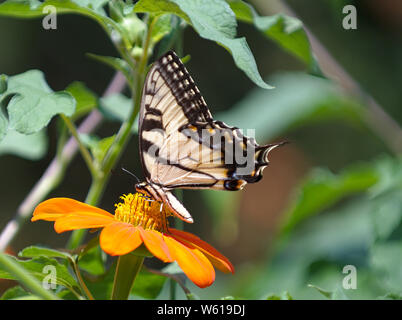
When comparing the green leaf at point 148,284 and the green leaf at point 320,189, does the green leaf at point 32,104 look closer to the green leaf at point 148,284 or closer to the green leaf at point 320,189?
the green leaf at point 148,284

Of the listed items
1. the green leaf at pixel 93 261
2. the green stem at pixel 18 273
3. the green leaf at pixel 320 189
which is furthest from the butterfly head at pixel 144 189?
the green leaf at pixel 320 189

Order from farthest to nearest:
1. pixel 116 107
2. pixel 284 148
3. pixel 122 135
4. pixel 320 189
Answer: pixel 284 148, pixel 320 189, pixel 116 107, pixel 122 135

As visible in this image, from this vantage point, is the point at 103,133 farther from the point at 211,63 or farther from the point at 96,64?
the point at 211,63

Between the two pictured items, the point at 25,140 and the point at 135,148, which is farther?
the point at 135,148

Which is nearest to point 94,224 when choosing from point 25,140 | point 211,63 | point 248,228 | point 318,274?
point 25,140

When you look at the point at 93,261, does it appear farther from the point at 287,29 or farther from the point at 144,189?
the point at 287,29

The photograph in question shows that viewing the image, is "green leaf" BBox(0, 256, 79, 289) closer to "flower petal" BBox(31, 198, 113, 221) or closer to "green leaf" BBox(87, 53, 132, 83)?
Answer: "flower petal" BBox(31, 198, 113, 221)

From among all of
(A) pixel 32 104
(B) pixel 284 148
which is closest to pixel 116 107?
(A) pixel 32 104
